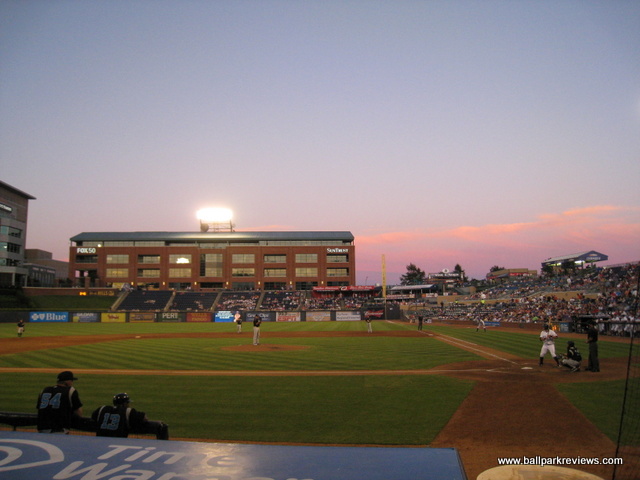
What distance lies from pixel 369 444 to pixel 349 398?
384 cm

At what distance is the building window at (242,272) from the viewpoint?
8606cm

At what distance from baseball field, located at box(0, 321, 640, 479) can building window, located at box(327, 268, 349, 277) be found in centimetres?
6486

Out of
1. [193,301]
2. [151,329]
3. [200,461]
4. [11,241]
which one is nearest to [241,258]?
[193,301]

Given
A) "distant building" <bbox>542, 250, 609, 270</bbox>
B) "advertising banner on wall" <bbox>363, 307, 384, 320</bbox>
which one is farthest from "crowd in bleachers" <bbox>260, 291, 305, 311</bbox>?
"distant building" <bbox>542, 250, 609, 270</bbox>

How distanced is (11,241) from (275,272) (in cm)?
4630

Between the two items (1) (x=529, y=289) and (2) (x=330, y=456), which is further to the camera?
(1) (x=529, y=289)

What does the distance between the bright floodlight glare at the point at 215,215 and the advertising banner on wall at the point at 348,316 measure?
1854 inches

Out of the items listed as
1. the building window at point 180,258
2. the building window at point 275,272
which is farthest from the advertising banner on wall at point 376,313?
the building window at point 180,258

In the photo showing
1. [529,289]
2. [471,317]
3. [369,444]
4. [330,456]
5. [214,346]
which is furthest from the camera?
[529,289]

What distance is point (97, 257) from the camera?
85062mm

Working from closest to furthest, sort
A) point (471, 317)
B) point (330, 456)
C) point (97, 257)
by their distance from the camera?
1. point (330, 456)
2. point (471, 317)
3. point (97, 257)

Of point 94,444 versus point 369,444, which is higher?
point 94,444

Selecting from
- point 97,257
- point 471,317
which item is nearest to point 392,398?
point 471,317

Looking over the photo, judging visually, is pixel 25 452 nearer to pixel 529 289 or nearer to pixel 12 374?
pixel 12 374
